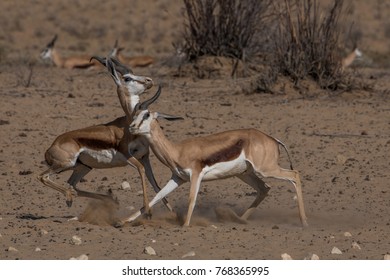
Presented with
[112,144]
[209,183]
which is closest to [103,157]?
[112,144]

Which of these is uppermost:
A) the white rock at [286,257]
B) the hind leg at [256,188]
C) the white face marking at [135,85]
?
the white face marking at [135,85]

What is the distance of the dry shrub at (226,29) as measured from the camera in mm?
18641

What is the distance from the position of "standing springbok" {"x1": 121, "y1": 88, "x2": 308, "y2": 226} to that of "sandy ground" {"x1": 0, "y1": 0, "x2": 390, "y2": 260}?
41 cm

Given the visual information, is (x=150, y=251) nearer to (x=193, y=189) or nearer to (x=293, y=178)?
(x=193, y=189)

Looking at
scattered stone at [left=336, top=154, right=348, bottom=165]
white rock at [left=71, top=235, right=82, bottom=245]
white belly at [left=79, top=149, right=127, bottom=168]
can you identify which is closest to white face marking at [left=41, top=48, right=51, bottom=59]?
scattered stone at [left=336, top=154, right=348, bottom=165]

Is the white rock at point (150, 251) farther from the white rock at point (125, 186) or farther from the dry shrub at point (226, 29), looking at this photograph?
the dry shrub at point (226, 29)

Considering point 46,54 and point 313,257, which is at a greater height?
point 313,257

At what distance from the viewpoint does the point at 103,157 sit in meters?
10.2

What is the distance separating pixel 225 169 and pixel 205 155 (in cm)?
22

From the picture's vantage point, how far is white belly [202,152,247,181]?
970cm

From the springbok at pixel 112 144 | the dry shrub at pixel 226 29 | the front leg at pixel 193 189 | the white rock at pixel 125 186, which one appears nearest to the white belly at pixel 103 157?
the springbok at pixel 112 144

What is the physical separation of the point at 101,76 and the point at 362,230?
1058 centimetres

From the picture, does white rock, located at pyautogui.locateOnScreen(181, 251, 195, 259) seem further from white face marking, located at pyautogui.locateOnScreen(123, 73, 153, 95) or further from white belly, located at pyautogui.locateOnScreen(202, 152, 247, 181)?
white face marking, located at pyautogui.locateOnScreen(123, 73, 153, 95)

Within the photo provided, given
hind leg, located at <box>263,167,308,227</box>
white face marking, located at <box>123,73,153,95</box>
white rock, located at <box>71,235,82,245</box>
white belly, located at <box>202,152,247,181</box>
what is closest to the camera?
white rock, located at <box>71,235,82,245</box>
